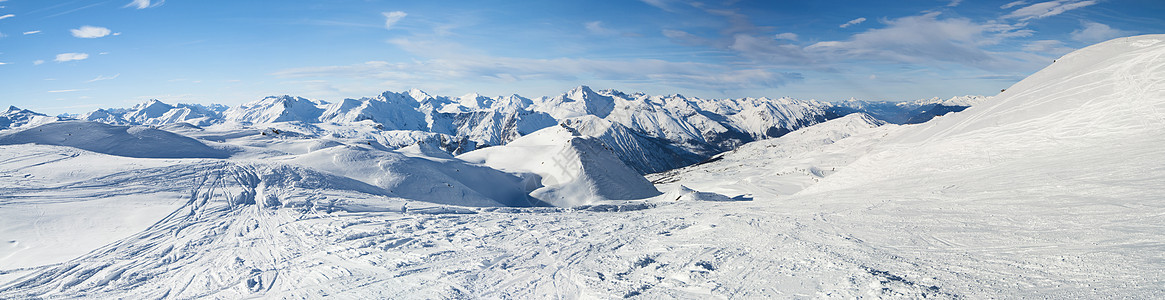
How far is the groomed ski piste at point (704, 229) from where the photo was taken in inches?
311

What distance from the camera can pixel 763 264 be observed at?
880 centimetres

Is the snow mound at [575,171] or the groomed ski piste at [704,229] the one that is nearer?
the groomed ski piste at [704,229]

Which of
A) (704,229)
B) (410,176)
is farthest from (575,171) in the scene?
(704,229)

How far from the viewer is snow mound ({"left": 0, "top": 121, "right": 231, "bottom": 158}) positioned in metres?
30.4

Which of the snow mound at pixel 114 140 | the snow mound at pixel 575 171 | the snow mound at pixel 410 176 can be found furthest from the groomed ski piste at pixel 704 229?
the snow mound at pixel 575 171

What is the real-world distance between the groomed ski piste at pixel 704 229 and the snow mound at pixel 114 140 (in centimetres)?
855

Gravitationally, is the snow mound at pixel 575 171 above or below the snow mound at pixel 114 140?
below

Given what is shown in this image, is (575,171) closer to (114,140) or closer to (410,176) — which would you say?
(410,176)

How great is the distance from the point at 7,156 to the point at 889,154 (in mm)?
39755

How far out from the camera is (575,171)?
1313 inches

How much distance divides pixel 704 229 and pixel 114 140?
133 feet

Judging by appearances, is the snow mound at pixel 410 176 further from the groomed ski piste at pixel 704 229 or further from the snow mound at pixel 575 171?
the groomed ski piste at pixel 704 229

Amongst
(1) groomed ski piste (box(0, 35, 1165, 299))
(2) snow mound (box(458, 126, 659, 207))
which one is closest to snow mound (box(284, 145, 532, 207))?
(2) snow mound (box(458, 126, 659, 207))

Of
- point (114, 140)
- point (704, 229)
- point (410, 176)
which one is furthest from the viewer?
point (114, 140)
